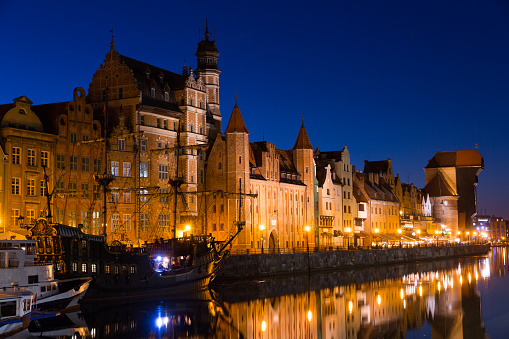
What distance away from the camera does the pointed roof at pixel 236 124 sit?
308 feet

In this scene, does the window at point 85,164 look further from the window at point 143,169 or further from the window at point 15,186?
the window at point 15,186

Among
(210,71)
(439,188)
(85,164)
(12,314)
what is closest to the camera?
(12,314)

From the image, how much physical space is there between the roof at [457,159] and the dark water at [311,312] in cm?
10700

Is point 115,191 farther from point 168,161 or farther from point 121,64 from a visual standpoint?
point 121,64

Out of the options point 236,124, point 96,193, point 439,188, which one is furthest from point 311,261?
point 439,188

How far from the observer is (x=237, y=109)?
9550 cm

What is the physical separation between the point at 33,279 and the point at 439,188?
146 meters

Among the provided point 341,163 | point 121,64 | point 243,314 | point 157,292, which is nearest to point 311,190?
point 341,163

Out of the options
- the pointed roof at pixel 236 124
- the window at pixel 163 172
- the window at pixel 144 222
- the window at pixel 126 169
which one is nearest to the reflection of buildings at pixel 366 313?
the window at pixel 144 222

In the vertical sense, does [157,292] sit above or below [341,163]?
→ below

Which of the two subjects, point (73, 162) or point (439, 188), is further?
point (439, 188)

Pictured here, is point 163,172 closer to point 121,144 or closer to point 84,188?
point 121,144

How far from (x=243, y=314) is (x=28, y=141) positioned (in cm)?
2957

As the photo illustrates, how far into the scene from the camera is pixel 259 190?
99000 mm
